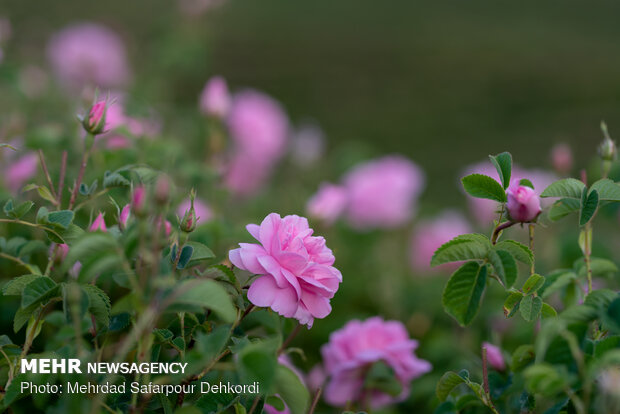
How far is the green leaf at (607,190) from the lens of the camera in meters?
0.50

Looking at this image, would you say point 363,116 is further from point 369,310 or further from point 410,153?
point 369,310

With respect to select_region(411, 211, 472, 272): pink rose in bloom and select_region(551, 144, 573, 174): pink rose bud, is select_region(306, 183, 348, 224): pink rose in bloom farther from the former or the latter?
select_region(411, 211, 472, 272): pink rose in bloom

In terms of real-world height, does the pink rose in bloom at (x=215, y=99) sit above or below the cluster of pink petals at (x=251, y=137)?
above

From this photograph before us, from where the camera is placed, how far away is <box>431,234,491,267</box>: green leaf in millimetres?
478

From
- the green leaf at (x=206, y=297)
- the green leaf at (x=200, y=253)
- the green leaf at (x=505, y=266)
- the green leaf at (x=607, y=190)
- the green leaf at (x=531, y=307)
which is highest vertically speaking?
the green leaf at (x=607, y=190)

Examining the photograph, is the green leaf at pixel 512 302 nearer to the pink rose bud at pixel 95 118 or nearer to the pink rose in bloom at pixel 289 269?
the pink rose in bloom at pixel 289 269

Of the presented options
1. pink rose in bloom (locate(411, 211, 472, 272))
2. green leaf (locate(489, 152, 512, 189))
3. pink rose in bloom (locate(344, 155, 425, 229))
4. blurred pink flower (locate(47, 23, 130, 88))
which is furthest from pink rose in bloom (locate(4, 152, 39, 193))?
blurred pink flower (locate(47, 23, 130, 88))

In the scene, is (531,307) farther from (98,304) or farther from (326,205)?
(326,205)

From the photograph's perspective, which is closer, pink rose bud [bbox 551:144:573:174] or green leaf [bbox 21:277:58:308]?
green leaf [bbox 21:277:58:308]

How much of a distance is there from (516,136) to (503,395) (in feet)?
15.1

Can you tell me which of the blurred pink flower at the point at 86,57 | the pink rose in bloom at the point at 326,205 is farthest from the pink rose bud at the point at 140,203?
the blurred pink flower at the point at 86,57

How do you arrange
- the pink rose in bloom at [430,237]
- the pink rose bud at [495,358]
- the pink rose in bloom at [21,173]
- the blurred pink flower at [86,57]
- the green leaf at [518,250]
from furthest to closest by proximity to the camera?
the blurred pink flower at [86,57] < the pink rose in bloom at [430,237] < the pink rose in bloom at [21,173] < the pink rose bud at [495,358] < the green leaf at [518,250]

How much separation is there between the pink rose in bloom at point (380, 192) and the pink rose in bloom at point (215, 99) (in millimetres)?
419

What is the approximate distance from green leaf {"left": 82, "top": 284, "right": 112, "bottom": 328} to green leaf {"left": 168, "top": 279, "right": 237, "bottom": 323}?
11 cm
